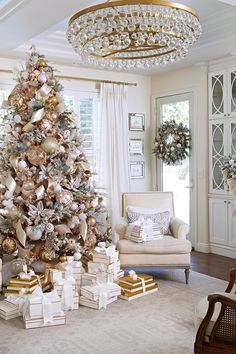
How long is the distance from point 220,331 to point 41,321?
165 cm

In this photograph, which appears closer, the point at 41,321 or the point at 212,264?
the point at 41,321

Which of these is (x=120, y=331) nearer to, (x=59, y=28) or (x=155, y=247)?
(x=155, y=247)

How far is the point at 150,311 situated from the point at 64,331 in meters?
0.84

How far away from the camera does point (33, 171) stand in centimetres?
464

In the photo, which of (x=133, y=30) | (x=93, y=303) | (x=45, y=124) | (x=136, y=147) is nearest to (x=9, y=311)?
(x=93, y=303)

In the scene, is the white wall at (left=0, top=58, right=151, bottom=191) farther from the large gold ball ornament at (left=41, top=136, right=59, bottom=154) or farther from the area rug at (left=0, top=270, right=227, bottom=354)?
the area rug at (left=0, top=270, right=227, bottom=354)

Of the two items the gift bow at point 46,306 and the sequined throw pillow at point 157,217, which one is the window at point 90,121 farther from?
the gift bow at point 46,306

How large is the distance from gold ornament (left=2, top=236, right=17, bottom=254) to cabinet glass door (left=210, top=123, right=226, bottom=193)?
9.80ft

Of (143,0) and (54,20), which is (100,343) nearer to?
(143,0)

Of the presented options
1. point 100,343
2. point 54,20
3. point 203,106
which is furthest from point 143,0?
point 203,106

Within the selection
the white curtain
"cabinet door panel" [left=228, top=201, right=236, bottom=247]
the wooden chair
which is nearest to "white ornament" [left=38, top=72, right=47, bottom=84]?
the white curtain

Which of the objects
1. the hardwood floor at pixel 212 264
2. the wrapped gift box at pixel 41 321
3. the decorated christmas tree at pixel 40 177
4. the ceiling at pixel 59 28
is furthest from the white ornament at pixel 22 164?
the hardwood floor at pixel 212 264

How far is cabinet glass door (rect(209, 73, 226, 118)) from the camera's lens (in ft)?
19.4

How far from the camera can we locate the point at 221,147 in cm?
599
